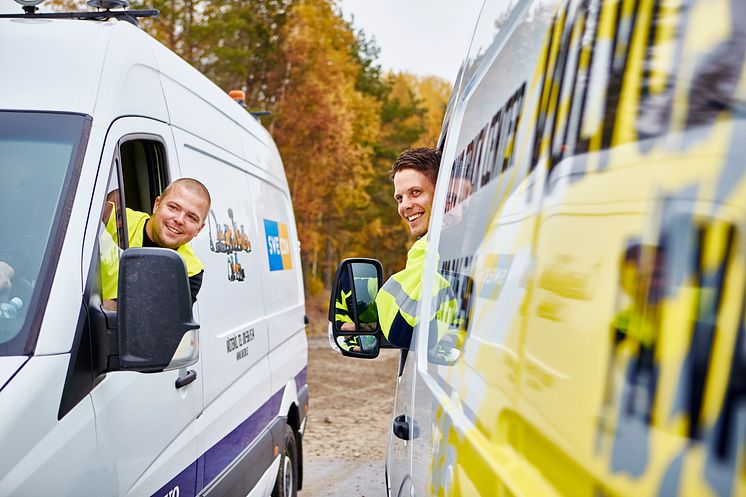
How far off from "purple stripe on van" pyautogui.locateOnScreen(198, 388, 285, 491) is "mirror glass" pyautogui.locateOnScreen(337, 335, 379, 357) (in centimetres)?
83

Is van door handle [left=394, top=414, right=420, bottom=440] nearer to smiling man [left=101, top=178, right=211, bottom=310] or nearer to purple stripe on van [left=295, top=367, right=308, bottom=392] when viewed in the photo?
smiling man [left=101, top=178, right=211, bottom=310]

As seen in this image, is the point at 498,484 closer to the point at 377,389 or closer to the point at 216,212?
the point at 216,212

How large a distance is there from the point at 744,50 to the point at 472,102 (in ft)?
4.67

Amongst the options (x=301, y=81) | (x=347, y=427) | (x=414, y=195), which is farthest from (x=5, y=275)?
(x=301, y=81)

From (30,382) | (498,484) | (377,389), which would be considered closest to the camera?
(498,484)

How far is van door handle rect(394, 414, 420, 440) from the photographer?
2.37 m

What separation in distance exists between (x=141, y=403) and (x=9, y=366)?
0.64 meters

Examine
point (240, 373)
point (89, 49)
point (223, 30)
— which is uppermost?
point (223, 30)

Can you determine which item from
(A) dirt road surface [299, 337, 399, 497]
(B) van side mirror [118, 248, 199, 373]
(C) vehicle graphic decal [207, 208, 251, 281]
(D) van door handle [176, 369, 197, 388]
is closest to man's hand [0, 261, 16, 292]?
(B) van side mirror [118, 248, 199, 373]

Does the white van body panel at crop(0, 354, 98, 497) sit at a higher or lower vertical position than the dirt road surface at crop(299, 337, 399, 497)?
higher

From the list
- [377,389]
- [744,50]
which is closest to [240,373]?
[744,50]

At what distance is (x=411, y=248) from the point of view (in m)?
2.91

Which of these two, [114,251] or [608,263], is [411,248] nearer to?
[114,251]

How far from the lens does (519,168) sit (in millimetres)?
1489
